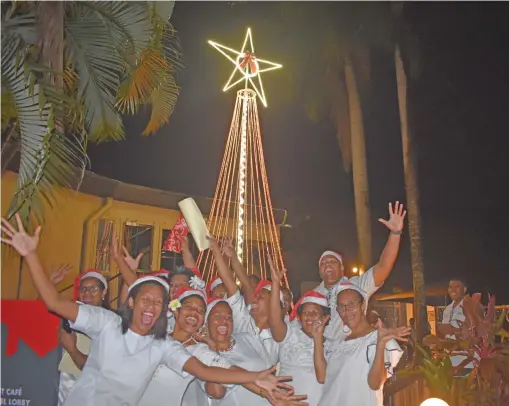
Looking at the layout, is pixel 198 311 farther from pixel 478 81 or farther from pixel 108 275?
pixel 478 81

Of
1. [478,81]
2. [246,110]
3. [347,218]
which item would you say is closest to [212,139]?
[246,110]

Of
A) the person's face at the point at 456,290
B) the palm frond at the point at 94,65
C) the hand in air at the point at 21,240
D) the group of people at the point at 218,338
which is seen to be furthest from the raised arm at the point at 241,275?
the person's face at the point at 456,290

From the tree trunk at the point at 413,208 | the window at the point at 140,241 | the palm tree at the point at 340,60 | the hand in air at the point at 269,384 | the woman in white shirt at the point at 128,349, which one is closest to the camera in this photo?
the hand in air at the point at 269,384

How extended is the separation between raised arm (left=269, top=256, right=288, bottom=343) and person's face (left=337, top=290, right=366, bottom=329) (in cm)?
41

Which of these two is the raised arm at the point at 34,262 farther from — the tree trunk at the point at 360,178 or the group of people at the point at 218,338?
the tree trunk at the point at 360,178

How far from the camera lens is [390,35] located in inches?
253

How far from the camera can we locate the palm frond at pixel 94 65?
3877mm

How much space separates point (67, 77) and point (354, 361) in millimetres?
2836

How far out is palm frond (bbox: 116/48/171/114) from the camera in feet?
13.4

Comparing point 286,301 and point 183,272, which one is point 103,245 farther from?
point 286,301

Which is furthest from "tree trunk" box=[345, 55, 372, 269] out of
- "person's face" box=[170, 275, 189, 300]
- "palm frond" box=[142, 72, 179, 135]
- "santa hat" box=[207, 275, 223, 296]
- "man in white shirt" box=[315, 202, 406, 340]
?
"person's face" box=[170, 275, 189, 300]

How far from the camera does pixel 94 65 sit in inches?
155

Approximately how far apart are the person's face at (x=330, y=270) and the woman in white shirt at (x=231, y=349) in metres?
0.69

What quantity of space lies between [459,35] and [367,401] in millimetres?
4629
